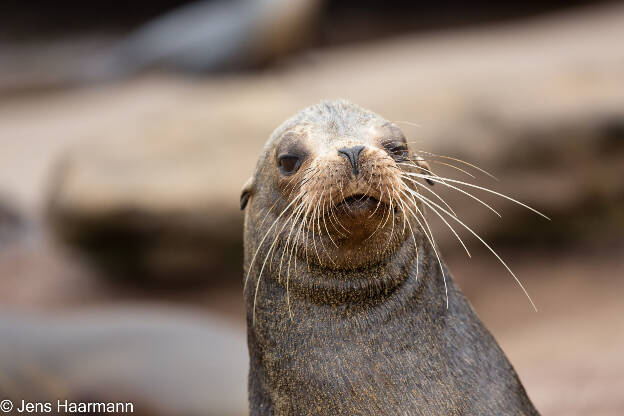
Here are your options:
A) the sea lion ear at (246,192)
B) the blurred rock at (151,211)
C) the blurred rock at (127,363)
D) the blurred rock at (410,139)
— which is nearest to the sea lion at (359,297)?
the sea lion ear at (246,192)

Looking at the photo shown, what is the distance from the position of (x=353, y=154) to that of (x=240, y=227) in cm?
599

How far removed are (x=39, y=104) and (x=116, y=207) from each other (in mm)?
9944

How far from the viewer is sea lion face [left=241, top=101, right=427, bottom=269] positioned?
2.94 metres

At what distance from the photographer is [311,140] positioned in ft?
Answer: 10.6

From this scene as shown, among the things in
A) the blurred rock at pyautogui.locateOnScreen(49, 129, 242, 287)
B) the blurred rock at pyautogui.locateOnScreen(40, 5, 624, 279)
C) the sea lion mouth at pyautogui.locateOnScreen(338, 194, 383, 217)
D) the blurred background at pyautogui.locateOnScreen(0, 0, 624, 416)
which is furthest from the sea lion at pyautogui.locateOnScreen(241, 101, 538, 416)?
the blurred rock at pyautogui.locateOnScreen(49, 129, 242, 287)

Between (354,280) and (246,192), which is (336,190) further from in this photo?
(246,192)

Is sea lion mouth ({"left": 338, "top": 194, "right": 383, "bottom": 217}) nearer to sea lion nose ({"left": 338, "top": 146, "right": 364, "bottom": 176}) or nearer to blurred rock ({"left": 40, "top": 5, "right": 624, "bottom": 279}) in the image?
sea lion nose ({"left": 338, "top": 146, "right": 364, "bottom": 176})

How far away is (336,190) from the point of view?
2.93 metres

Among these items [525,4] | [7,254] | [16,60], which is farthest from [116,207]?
[16,60]

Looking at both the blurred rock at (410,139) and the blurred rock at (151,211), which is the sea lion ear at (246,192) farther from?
the blurred rock at (151,211)

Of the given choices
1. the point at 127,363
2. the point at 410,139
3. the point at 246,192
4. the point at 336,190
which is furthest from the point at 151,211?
the point at 336,190

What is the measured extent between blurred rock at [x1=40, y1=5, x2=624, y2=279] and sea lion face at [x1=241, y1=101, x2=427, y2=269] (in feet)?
16.9

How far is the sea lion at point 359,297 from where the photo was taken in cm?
299

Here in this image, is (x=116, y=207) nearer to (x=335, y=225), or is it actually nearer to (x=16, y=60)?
(x=335, y=225)
